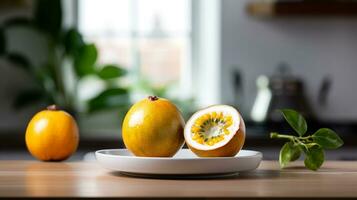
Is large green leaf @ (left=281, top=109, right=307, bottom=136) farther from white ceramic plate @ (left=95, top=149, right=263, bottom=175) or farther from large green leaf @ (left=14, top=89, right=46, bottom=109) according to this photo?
large green leaf @ (left=14, top=89, right=46, bottom=109)

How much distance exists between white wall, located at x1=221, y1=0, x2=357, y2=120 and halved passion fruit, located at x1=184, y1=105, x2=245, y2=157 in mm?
2456

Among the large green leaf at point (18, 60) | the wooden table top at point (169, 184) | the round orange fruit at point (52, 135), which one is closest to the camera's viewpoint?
the wooden table top at point (169, 184)

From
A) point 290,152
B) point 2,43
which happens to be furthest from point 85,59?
point 290,152

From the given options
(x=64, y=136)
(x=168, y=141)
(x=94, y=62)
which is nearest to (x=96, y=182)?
(x=168, y=141)

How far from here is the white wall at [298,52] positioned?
3.95 metres

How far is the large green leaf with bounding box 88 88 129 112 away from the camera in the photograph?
3.75m

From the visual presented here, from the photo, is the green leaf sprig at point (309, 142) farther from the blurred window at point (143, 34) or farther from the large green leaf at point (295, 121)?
the blurred window at point (143, 34)

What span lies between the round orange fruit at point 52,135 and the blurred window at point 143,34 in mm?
2422

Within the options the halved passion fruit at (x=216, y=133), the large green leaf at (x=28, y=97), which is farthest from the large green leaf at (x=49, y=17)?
the halved passion fruit at (x=216, y=133)

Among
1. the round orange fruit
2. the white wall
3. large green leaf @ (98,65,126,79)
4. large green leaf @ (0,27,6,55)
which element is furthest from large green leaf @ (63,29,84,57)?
the round orange fruit

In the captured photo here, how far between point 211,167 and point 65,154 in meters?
0.50

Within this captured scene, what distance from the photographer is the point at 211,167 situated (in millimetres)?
1355

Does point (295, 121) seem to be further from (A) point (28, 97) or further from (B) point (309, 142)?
(A) point (28, 97)

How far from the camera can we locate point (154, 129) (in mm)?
1434
